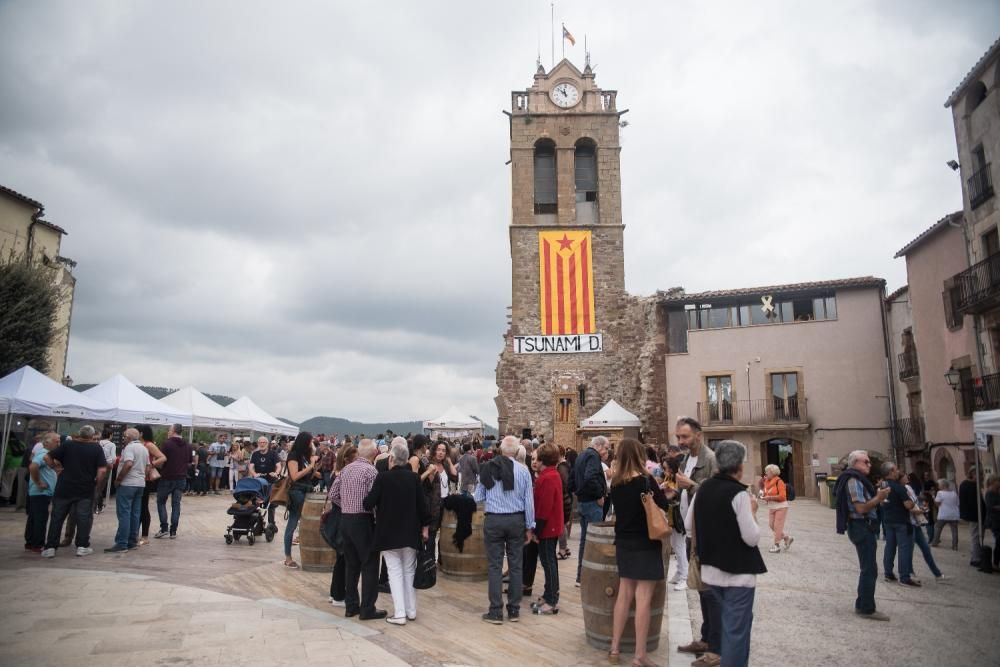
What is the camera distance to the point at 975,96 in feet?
53.3

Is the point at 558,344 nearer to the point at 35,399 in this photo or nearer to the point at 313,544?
the point at 35,399

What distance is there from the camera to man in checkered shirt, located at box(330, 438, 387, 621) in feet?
20.2

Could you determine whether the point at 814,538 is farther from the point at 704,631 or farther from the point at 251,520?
the point at 251,520

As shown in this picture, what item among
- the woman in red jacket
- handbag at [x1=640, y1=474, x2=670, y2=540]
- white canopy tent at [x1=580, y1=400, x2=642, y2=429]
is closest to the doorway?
white canopy tent at [x1=580, y1=400, x2=642, y2=429]

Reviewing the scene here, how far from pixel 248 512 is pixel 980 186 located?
711 inches

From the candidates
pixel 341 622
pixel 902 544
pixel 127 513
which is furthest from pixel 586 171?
pixel 341 622

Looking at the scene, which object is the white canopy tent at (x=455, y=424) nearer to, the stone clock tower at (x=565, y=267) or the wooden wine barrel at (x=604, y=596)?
the stone clock tower at (x=565, y=267)

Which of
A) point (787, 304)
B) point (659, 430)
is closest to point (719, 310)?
point (787, 304)

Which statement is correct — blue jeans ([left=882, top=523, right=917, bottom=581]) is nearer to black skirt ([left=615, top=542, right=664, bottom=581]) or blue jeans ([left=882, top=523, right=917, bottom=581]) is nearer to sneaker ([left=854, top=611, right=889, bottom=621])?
sneaker ([left=854, top=611, right=889, bottom=621])

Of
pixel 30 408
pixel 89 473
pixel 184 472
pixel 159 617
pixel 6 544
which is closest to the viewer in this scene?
pixel 159 617

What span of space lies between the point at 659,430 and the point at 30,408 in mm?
21176

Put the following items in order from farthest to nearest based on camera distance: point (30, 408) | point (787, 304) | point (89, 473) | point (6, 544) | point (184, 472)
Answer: point (787, 304)
point (30, 408)
point (184, 472)
point (6, 544)
point (89, 473)

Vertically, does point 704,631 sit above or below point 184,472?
below

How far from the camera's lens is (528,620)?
6.14m
